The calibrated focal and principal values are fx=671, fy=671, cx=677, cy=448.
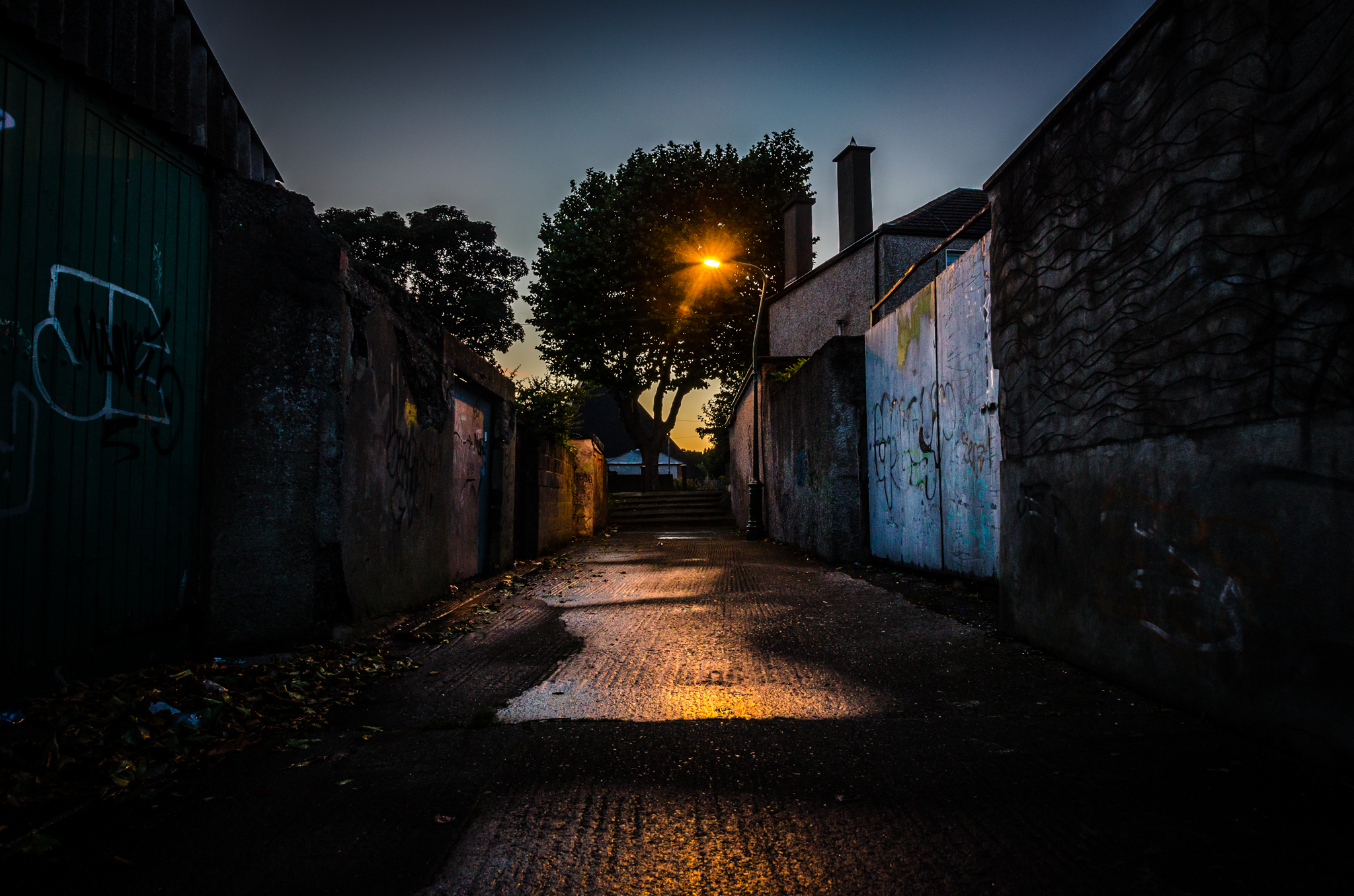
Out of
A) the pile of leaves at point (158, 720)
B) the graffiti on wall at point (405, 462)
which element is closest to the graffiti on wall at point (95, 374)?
the pile of leaves at point (158, 720)

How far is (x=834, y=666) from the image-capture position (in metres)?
3.72

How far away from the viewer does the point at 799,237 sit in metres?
21.3

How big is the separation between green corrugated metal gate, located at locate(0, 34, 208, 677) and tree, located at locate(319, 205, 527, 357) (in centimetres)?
2973

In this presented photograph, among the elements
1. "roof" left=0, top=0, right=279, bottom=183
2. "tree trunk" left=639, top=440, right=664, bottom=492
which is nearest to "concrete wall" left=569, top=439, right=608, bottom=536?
"roof" left=0, top=0, right=279, bottom=183

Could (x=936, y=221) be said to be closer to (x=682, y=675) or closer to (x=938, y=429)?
(x=938, y=429)

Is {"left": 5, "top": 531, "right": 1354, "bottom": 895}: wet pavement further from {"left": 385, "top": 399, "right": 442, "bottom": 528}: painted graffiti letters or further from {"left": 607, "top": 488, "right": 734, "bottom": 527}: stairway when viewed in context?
{"left": 607, "top": 488, "right": 734, "bottom": 527}: stairway

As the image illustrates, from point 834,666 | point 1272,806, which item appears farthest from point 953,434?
point 1272,806

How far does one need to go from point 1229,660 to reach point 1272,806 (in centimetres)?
73

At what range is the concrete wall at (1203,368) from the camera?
2227 mm

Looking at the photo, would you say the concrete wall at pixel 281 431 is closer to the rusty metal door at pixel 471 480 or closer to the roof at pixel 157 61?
the roof at pixel 157 61

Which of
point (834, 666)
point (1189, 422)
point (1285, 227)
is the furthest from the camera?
point (834, 666)

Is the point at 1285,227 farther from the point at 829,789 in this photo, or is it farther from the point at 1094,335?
the point at 829,789

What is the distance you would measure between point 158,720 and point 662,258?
21.7 metres

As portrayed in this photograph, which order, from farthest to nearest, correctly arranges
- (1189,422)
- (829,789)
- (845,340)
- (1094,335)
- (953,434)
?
(845,340) < (953,434) < (1094,335) < (1189,422) < (829,789)
